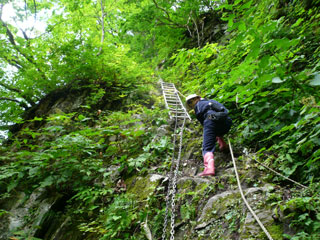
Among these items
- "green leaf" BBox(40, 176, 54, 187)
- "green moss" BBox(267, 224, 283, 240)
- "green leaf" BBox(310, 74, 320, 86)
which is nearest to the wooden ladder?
"green leaf" BBox(40, 176, 54, 187)

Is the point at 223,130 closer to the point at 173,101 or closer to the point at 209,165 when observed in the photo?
the point at 209,165

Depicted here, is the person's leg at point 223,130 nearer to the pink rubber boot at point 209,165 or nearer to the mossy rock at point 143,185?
the pink rubber boot at point 209,165

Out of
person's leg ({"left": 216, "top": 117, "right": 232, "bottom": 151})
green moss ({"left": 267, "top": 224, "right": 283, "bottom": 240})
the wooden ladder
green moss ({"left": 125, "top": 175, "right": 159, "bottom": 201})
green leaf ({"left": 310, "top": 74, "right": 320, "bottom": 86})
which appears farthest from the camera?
the wooden ladder

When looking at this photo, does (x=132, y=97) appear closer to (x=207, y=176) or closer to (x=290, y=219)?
(x=207, y=176)

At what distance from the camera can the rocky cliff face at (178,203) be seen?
1.87 meters

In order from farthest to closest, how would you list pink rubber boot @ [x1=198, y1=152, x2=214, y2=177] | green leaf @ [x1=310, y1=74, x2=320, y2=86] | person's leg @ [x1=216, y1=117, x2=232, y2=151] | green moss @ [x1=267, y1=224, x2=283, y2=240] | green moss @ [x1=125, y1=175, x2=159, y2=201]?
person's leg @ [x1=216, y1=117, x2=232, y2=151], green moss @ [x1=125, y1=175, x2=159, y2=201], pink rubber boot @ [x1=198, y1=152, x2=214, y2=177], green moss @ [x1=267, y1=224, x2=283, y2=240], green leaf @ [x1=310, y1=74, x2=320, y2=86]

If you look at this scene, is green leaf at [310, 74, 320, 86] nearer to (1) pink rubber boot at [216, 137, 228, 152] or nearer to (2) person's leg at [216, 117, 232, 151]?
(2) person's leg at [216, 117, 232, 151]

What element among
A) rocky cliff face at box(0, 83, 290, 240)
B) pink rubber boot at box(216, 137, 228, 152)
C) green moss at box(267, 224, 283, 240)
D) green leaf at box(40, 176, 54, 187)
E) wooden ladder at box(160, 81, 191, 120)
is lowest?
green moss at box(267, 224, 283, 240)

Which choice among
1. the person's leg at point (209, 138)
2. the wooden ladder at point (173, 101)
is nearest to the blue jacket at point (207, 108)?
the person's leg at point (209, 138)

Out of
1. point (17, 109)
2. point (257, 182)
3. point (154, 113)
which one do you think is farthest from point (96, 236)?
point (17, 109)

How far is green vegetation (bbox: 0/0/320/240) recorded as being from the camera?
183cm

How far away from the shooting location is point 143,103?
748 centimetres

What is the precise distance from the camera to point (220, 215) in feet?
6.70

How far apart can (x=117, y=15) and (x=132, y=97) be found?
795 cm
